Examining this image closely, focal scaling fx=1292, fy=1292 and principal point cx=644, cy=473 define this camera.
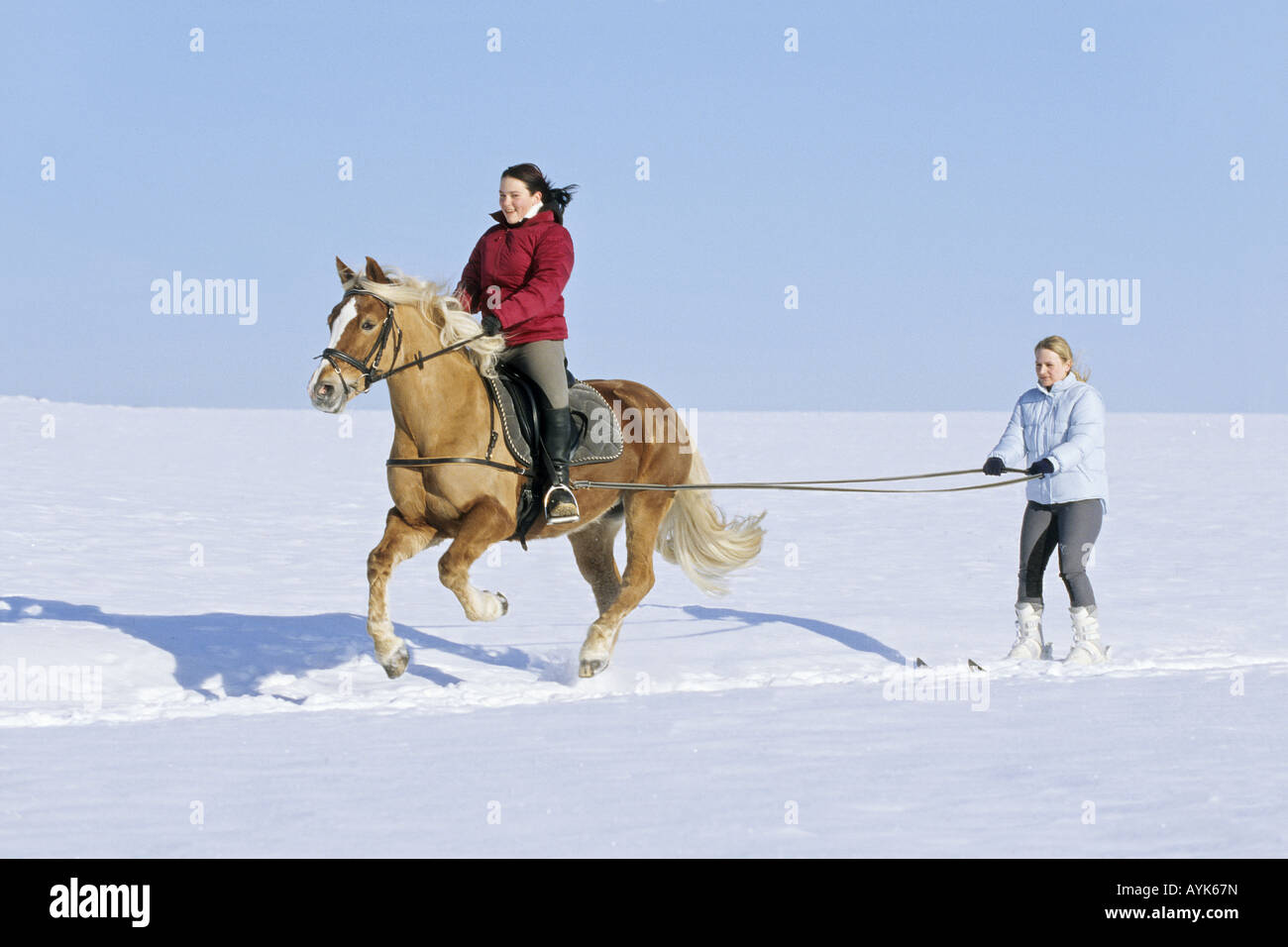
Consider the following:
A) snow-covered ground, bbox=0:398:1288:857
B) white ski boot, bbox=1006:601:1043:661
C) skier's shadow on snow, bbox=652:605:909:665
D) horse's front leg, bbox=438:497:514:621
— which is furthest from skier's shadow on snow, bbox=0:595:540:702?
white ski boot, bbox=1006:601:1043:661

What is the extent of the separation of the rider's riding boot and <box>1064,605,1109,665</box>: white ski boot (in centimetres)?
311

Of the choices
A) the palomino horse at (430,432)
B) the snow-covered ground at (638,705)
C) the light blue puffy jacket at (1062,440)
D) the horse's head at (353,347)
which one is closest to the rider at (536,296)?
the palomino horse at (430,432)

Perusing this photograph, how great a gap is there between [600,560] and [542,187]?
2.48 meters

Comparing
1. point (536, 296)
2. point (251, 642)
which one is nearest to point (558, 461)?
point (536, 296)

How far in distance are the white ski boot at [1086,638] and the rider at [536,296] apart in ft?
10.2

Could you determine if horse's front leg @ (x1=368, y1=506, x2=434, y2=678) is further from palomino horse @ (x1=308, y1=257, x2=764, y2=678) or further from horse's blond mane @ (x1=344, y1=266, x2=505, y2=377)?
horse's blond mane @ (x1=344, y1=266, x2=505, y2=377)

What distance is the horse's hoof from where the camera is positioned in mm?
6613

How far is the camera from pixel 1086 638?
25.4 feet

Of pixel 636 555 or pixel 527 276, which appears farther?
pixel 636 555

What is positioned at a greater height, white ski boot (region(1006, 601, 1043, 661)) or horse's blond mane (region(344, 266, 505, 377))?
horse's blond mane (region(344, 266, 505, 377))

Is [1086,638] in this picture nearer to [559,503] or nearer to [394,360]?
[559,503]

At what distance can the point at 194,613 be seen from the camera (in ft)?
32.1

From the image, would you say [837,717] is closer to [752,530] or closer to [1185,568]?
[752,530]

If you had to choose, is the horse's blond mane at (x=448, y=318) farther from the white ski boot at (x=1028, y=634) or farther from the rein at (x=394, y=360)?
the white ski boot at (x=1028, y=634)
